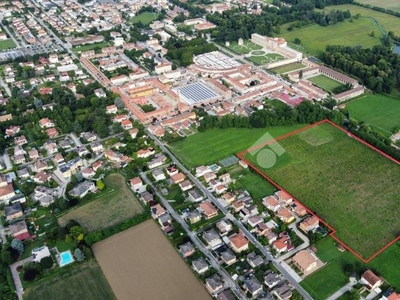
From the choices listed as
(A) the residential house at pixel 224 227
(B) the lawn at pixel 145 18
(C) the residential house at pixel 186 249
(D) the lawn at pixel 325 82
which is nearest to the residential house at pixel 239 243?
(A) the residential house at pixel 224 227

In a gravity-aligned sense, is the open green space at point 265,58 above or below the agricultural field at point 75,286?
above

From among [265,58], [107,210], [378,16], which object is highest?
[378,16]

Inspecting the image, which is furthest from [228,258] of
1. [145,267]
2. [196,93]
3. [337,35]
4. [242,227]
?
[337,35]

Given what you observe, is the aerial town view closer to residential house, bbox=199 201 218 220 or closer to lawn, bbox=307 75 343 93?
residential house, bbox=199 201 218 220

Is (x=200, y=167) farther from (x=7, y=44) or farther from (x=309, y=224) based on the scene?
(x=7, y=44)

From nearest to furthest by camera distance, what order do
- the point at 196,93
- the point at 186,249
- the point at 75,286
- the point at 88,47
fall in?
the point at 75,286, the point at 186,249, the point at 196,93, the point at 88,47

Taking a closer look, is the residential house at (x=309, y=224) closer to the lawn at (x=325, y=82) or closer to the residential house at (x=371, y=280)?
the residential house at (x=371, y=280)

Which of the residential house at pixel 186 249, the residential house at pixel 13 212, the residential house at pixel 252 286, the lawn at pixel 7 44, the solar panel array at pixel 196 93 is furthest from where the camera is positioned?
the lawn at pixel 7 44
